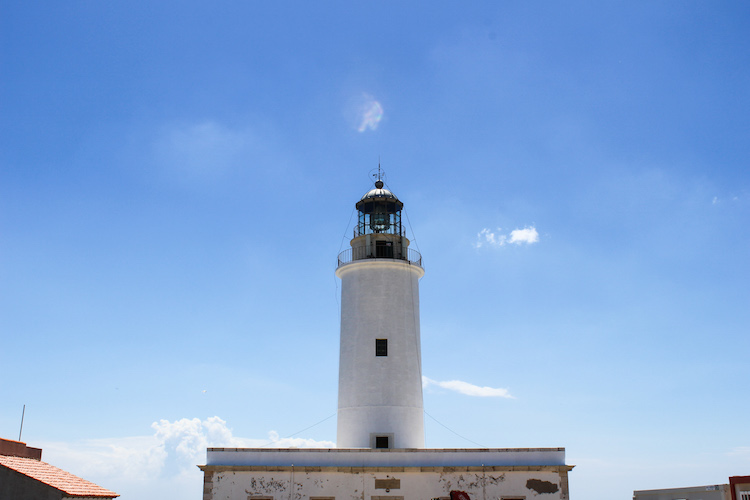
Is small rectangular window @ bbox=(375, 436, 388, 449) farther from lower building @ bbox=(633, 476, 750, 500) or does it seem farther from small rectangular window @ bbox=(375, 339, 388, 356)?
lower building @ bbox=(633, 476, 750, 500)

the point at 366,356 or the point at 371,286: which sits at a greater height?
the point at 371,286

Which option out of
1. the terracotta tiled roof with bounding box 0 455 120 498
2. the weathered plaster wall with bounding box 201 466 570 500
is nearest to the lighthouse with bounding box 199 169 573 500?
the weathered plaster wall with bounding box 201 466 570 500

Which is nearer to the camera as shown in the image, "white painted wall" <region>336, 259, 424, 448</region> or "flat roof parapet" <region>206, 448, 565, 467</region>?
"flat roof parapet" <region>206, 448, 565, 467</region>

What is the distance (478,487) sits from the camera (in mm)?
21062

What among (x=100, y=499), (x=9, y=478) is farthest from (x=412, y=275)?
(x=9, y=478)

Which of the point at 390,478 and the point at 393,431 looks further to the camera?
the point at 393,431

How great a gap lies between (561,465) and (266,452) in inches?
363

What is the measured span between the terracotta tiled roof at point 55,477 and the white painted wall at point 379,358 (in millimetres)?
8612

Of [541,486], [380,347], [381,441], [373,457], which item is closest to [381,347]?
[380,347]

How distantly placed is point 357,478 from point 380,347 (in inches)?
213

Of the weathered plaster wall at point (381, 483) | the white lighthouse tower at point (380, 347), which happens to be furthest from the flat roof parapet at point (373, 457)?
the white lighthouse tower at point (380, 347)

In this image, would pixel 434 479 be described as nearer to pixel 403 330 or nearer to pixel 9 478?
pixel 403 330

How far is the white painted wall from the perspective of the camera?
2442 cm

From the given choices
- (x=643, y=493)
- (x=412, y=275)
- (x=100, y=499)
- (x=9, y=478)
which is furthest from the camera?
(x=412, y=275)
